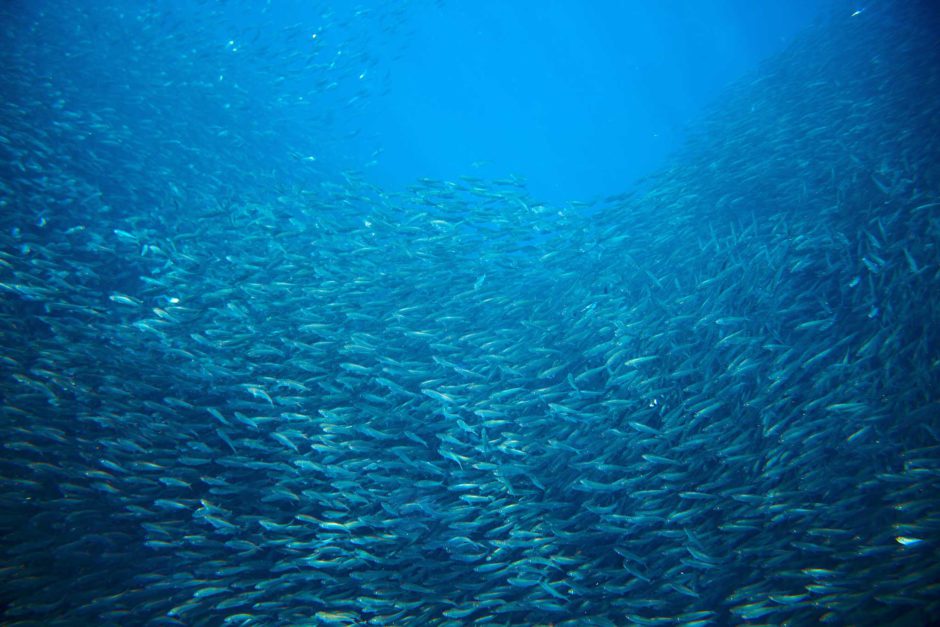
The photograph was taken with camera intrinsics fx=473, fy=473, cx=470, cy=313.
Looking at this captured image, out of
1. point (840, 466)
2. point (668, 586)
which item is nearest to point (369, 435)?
point (668, 586)

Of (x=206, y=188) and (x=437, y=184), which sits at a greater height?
(x=206, y=188)

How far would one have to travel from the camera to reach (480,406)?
7.29 metres

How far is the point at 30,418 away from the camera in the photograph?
616 cm

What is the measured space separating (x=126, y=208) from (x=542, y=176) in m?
43.5

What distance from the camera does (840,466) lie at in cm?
595

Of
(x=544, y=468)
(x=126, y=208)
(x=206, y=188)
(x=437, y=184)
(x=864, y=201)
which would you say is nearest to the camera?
(x=544, y=468)

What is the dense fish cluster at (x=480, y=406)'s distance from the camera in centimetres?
523

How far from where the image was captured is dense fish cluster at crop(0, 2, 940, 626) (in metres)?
5.23

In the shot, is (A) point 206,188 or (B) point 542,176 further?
(B) point 542,176

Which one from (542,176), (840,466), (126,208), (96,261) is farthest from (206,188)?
(542,176)

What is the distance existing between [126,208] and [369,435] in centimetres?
1162

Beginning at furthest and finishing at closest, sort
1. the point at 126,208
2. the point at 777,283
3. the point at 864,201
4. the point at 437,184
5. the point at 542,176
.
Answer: the point at 542,176 → the point at 126,208 → the point at 437,184 → the point at 864,201 → the point at 777,283

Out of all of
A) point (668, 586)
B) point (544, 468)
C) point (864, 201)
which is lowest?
point (668, 586)

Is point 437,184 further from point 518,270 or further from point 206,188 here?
point 206,188
